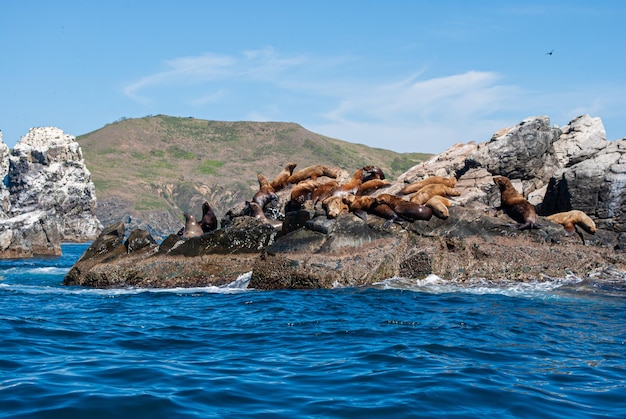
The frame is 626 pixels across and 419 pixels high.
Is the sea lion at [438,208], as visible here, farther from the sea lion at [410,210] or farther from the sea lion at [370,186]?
the sea lion at [370,186]

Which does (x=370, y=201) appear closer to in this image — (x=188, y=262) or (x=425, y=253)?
(x=425, y=253)

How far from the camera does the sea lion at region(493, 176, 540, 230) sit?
1580cm

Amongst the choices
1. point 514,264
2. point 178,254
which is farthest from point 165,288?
point 514,264

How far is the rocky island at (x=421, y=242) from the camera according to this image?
1525 cm

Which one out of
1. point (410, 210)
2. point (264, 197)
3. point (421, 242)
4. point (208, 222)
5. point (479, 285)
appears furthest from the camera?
point (264, 197)

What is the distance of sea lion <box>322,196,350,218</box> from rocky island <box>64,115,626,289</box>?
132mm

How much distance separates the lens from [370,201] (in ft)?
55.7

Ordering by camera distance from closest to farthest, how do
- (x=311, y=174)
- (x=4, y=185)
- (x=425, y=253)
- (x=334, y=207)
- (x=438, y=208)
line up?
(x=425, y=253), (x=438, y=208), (x=334, y=207), (x=311, y=174), (x=4, y=185)

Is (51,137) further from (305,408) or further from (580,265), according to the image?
(305,408)

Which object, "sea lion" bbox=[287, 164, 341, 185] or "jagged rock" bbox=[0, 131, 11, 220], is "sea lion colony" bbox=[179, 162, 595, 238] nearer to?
"sea lion" bbox=[287, 164, 341, 185]

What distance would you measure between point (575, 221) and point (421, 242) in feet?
12.8

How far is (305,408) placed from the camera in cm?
645

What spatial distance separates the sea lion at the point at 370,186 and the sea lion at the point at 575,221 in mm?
6193

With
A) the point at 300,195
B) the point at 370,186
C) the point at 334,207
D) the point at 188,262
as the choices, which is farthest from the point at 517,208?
the point at 188,262
